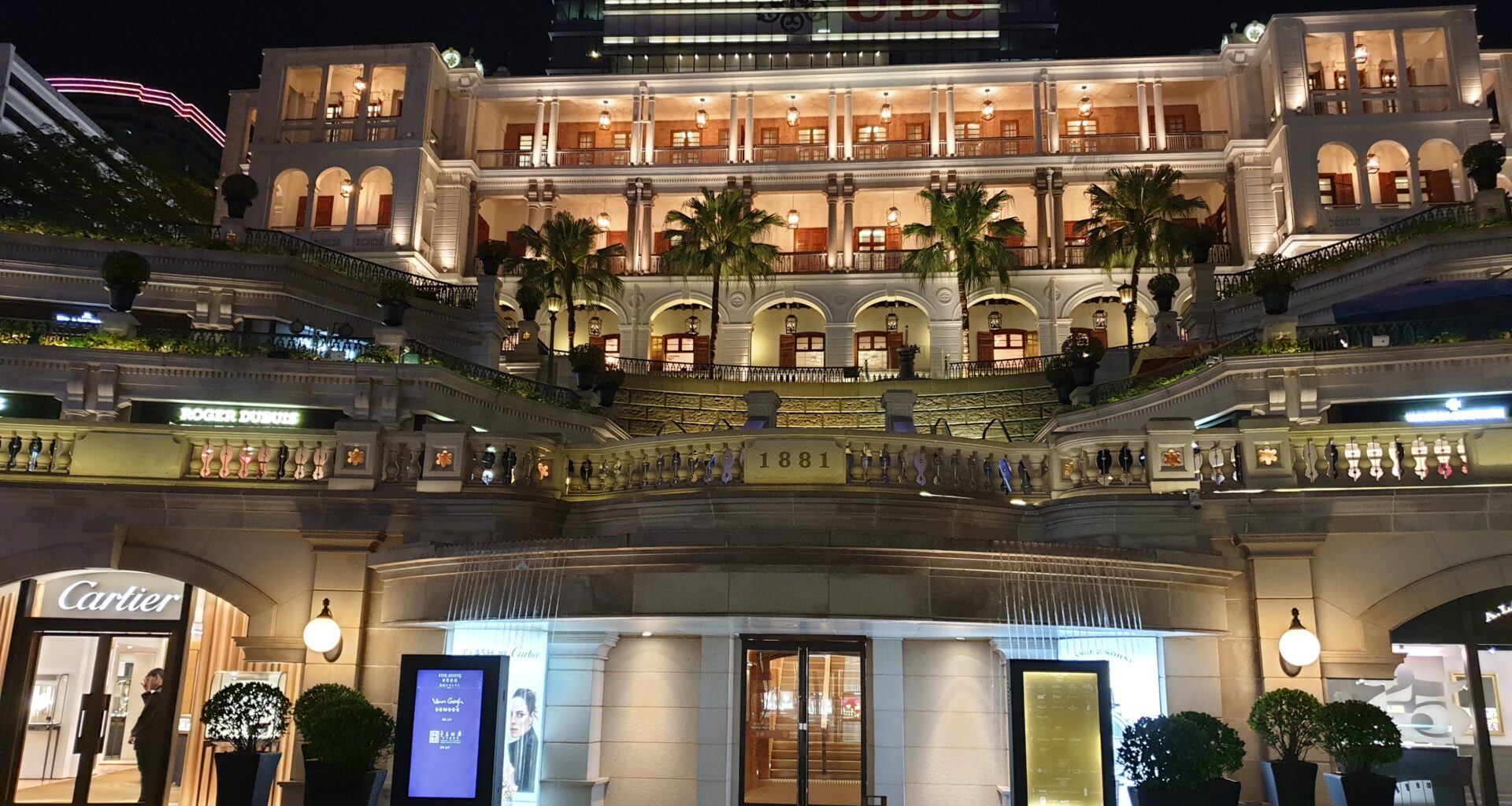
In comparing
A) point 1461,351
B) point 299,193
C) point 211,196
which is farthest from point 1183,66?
point 211,196

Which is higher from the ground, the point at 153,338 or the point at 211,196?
the point at 211,196

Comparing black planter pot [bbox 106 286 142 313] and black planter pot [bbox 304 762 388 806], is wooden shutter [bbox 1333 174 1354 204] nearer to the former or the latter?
black planter pot [bbox 106 286 142 313]

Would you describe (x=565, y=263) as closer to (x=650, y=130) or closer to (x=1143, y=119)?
(x=650, y=130)

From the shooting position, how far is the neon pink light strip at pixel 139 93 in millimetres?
125188

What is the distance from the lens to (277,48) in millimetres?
65250

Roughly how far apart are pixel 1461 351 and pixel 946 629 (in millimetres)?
14889

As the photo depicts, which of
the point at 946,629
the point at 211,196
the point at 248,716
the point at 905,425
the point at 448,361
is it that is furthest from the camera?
the point at 211,196

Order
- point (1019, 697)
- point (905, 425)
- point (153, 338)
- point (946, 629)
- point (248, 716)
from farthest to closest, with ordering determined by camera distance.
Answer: point (153, 338), point (905, 425), point (946, 629), point (248, 716), point (1019, 697)

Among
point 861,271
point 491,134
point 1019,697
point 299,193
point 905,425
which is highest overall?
point 491,134

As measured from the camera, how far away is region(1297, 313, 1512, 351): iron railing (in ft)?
76.8

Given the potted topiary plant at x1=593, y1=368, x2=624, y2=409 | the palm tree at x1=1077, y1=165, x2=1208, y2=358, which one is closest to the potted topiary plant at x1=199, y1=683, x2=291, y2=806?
the potted topiary plant at x1=593, y1=368, x2=624, y2=409

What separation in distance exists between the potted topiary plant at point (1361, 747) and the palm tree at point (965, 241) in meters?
42.7

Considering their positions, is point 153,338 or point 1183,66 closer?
point 153,338

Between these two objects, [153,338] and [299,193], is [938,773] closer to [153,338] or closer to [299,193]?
[153,338]
